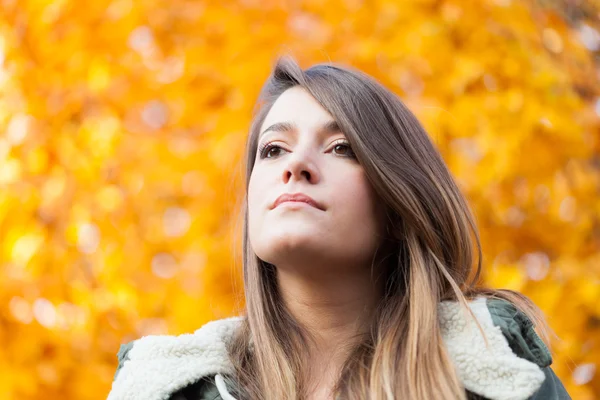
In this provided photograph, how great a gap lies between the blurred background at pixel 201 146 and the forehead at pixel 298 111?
0.82 meters

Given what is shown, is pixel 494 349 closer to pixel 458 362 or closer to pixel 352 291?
pixel 458 362

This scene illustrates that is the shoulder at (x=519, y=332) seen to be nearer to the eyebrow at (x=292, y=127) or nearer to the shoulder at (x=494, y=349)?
Answer: the shoulder at (x=494, y=349)

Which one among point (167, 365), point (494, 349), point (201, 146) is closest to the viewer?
point (494, 349)

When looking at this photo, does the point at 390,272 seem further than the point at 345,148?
Yes

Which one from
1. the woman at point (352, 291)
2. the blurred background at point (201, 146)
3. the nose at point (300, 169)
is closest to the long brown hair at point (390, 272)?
the woman at point (352, 291)

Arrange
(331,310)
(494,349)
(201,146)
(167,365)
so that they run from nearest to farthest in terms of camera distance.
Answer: (494,349) → (167,365) → (331,310) → (201,146)

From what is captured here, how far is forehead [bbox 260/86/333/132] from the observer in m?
2.07

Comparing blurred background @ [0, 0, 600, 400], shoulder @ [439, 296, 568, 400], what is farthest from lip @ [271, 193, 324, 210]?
blurred background @ [0, 0, 600, 400]

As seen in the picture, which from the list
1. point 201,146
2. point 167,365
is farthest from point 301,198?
point 201,146

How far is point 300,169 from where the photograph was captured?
194cm

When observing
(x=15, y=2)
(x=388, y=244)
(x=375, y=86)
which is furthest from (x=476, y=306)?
(x=15, y=2)

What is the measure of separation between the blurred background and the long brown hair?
78cm

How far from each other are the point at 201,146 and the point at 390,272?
4.37ft

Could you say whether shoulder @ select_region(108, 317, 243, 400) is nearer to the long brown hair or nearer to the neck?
the long brown hair
